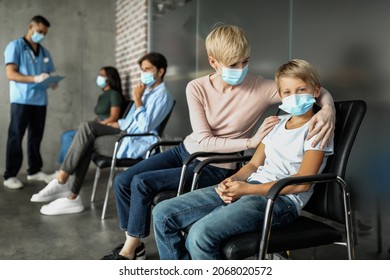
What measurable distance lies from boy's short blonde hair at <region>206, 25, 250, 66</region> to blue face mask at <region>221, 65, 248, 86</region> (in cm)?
3

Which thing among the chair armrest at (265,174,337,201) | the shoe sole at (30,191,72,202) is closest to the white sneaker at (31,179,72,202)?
the shoe sole at (30,191,72,202)

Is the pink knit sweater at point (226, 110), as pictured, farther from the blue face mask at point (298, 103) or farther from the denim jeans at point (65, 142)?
the denim jeans at point (65, 142)

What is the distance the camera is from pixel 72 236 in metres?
2.47

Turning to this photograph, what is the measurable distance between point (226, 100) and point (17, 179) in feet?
8.99

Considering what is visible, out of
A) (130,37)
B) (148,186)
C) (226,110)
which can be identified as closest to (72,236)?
(148,186)

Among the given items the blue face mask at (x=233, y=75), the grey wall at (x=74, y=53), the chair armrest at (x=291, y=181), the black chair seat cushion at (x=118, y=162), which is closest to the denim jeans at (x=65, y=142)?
the grey wall at (x=74, y=53)

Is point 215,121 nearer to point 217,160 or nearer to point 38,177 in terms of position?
point 217,160

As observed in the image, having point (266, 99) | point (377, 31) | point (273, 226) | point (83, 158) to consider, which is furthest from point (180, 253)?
point (83, 158)

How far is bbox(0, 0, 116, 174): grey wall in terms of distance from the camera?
14.6ft

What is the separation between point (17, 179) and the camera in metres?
3.86

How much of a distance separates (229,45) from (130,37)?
3.30 metres

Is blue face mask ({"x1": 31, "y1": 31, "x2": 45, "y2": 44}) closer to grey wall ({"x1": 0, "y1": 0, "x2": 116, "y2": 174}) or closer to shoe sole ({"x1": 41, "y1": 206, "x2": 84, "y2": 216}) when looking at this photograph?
grey wall ({"x1": 0, "y1": 0, "x2": 116, "y2": 174})

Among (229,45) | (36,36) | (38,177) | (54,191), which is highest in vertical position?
(36,36)
